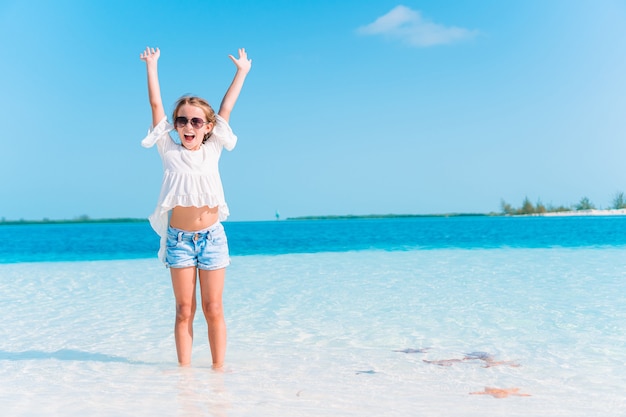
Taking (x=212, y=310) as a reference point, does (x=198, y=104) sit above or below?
above

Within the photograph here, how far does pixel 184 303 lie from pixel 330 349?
1255mm

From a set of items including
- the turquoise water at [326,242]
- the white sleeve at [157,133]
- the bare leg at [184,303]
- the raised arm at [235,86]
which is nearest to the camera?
the white sleeve at [157,133]

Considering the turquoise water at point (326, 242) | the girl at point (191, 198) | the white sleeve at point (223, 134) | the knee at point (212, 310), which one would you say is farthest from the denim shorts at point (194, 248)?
the turquoise water at point (326, 242)

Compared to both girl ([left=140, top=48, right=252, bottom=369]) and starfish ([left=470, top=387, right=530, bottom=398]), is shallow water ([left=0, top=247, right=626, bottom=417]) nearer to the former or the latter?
starfish ([left=470, top=387, right=530, bottom=398])

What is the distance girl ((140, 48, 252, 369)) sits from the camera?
3.46m

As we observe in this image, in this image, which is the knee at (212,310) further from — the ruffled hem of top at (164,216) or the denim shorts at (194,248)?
the ruffled hem of top at (164,216)

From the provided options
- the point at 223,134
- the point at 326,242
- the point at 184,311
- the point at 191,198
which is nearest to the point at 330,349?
the point at 184,311

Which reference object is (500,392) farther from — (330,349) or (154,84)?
(154,84)

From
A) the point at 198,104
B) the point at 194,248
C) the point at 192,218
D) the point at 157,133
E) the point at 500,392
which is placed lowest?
the point at 500,392

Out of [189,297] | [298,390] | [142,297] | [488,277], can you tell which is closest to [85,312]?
[142,297]

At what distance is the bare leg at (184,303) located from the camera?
3.55 m

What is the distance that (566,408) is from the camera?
9.73ft

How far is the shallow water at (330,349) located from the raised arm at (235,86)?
1.64 metres

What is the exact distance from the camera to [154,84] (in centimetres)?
361
